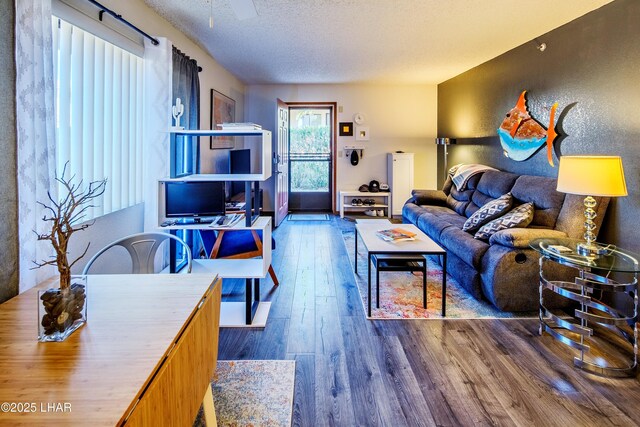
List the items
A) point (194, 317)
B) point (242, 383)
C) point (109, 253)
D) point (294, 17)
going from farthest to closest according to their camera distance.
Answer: point (294, 17)
point (109, 253)
point (242, 383)
point (194, 317)

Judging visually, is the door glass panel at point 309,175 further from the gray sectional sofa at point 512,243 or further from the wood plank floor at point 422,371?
the wood plank floor at point 422,371

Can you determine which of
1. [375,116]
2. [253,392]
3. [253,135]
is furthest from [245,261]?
[375,116]

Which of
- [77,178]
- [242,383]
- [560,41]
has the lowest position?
[242,383]

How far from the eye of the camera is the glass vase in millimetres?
1091

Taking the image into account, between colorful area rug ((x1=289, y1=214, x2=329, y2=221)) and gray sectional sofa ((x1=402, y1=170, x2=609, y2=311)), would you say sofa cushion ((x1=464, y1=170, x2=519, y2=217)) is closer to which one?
gray sectional sofa ((x1=402, y1=170, x2=609, y2=311))

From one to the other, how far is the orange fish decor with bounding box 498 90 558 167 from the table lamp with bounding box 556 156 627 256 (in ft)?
4.48

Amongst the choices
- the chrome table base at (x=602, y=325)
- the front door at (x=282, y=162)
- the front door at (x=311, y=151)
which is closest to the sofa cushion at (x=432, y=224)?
the chrome table base at (x=602, y=325)

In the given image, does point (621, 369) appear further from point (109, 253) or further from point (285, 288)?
point (109, 253)

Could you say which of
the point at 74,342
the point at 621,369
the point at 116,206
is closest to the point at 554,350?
the point at 621,369

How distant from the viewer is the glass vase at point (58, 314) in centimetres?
109

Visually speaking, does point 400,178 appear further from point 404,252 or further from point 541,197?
point 404,252

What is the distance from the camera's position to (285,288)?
346cm

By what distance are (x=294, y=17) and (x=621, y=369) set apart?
3478 millimetres

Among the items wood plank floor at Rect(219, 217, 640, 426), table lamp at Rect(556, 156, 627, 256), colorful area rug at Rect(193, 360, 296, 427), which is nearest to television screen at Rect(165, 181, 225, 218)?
wood plank floor at Rect(219, 217, 640, 426)
